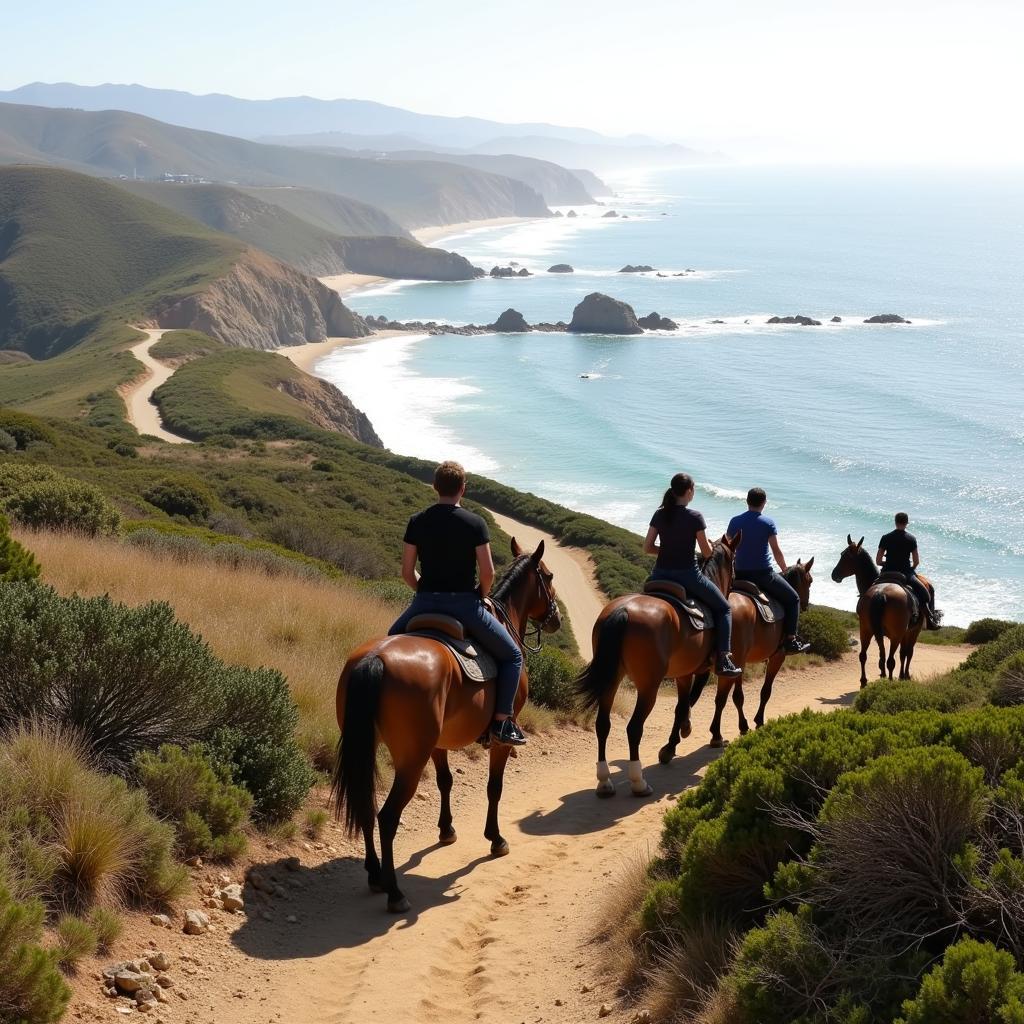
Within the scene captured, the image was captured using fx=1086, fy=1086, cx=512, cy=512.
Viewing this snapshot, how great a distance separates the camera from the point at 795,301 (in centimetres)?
13725

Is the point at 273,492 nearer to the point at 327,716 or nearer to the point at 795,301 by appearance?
the point at 327,716

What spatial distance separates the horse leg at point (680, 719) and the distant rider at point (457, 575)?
13.1 feet

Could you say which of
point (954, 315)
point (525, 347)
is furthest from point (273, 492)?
point (954, 315)

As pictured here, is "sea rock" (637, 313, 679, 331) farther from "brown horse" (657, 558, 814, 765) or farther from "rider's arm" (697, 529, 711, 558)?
"rider's arm" (697, 529, 711, 558)

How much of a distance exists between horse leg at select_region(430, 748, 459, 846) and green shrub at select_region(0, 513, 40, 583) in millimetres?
4385

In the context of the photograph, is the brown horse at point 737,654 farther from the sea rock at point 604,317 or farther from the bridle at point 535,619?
the sea rock at point 604,317

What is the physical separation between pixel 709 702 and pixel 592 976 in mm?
11498

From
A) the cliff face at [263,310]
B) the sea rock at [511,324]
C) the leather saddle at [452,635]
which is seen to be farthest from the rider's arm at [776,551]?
the sea rock at [511,324]

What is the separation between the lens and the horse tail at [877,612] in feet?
58.9

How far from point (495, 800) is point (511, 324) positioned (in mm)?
119256

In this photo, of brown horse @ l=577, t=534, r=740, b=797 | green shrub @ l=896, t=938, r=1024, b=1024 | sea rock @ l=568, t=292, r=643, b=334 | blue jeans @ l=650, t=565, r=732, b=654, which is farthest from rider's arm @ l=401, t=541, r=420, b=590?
sea rock @ l=568, t=292, r=643, b=334

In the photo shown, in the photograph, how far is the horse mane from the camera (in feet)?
30.1

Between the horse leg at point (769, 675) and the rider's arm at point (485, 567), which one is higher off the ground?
the rider's arm at point (485, 567)

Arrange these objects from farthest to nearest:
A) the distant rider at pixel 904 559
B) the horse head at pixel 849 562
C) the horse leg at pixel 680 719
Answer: the horse head at pixel 849 562 → the distant rider at pixel 904 559 → the horse leg at pixel 680 719
